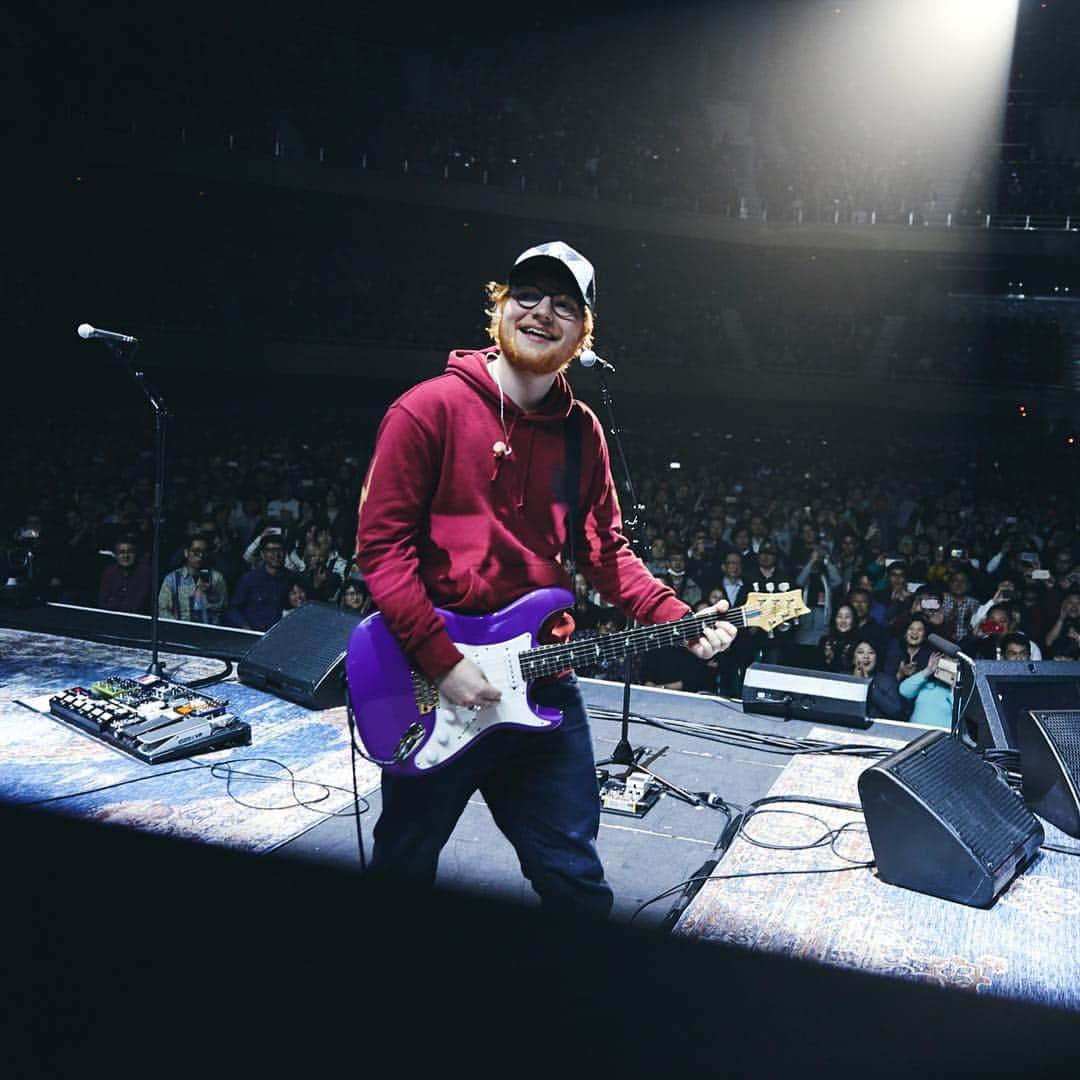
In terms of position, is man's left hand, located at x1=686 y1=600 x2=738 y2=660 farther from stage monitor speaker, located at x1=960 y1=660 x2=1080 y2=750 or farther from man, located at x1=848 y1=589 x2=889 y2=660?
man, located at x1=848 y1=589 x2=889 y2=660

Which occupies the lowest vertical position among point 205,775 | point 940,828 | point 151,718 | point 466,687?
point 205,775

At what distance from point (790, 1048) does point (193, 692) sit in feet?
9.12

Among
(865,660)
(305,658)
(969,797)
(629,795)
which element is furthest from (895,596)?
(305,658)

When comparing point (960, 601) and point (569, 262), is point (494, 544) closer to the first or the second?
point (569, 262)

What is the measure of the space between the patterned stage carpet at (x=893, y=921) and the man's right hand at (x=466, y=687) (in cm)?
89

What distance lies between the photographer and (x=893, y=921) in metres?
2.19

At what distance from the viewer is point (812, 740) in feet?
11.4

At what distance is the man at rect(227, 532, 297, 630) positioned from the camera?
5500 mm

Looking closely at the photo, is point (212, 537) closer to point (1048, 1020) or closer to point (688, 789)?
point (688, 789)

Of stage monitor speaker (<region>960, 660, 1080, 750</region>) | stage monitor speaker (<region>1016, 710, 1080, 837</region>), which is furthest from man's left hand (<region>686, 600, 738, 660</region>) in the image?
stage monitor speaker (<region>960, 660, 1080, 750</region>)

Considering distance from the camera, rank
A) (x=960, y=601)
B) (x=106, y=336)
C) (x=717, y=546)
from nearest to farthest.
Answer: (x=106, y=336) < (x=960, y=601) < (x=717, y=546)

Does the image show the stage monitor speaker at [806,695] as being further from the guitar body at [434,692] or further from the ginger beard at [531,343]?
the ginger beard at [531,343]

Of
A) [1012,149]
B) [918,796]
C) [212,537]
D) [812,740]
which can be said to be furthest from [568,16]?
[918,796]

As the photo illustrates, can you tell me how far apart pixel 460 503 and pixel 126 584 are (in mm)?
4391
